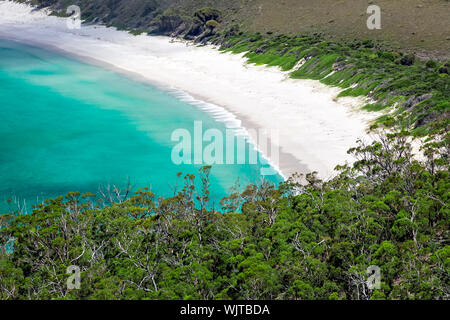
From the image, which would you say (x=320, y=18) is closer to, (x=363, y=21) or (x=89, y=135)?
(x=363, y=21)

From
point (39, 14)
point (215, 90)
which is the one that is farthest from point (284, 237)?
point (39, 14)

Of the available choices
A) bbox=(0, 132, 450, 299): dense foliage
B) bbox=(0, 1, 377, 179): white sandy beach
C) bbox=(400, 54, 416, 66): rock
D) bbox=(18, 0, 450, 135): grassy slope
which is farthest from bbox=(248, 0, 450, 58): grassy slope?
bbox=(0, 132, 450, 299): dense foliage

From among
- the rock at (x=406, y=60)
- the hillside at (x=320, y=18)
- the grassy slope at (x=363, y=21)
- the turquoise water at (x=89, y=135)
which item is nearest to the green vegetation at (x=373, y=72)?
the rock at (x=406, y=60)

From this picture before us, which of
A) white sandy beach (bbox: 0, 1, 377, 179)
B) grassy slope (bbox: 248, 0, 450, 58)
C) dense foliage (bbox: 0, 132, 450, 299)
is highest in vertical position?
Result: grassy slope (bbox: 248, 0, 450, 58)

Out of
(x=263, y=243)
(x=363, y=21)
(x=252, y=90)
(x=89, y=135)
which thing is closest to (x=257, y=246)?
(x=263, y=243)

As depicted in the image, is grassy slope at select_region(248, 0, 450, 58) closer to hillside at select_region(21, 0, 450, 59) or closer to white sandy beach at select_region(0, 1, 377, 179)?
hillside at select_region(21, 0, 450, 59)

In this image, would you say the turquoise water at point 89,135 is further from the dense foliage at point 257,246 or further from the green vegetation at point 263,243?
the dense foliage at point 257,246
